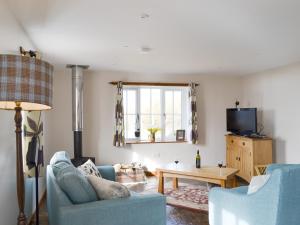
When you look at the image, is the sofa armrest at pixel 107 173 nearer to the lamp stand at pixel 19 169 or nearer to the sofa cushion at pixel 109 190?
the sofa cushion at pixel 109 190

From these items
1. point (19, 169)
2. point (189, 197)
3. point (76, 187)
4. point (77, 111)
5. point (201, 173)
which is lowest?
point (189, 197)

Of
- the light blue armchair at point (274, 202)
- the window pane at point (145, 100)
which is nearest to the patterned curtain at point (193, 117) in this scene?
the window pane at point (145, 100)

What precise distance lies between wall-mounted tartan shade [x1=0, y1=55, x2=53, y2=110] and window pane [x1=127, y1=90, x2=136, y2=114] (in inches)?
162

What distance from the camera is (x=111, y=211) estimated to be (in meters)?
2.04

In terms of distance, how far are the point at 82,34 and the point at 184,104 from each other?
3506 mm

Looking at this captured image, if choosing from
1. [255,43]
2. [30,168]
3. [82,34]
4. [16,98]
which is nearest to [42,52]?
[82,34]

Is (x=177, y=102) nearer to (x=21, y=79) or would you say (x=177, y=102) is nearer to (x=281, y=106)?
(x=281, y=106)

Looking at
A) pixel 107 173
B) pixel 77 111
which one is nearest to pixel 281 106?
pixel 107 173

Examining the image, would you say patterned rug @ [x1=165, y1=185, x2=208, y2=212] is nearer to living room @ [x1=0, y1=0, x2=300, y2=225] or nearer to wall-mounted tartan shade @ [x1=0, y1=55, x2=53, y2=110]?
living room @ [x1=0, y1=0, x2=300, y2=225]

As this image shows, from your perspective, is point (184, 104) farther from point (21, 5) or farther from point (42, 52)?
point (21, 5)

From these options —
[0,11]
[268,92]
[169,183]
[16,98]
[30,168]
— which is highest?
[0,11]

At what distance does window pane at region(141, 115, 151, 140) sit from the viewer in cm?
583

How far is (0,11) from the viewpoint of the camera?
2.06 m

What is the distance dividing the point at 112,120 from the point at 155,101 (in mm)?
1037
